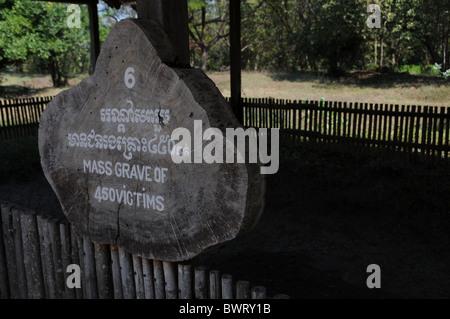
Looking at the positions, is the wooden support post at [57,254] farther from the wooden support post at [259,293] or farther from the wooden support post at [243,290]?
the wooden support post at [259,293]

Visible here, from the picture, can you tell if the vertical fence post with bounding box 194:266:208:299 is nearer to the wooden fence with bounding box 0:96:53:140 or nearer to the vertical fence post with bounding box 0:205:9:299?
the vertical fence post with bounding box 0:205:9:299

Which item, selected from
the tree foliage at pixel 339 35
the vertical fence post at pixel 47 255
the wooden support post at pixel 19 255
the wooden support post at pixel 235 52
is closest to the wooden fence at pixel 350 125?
the wooden support post at pixel 235 52

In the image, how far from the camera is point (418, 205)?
260 inches

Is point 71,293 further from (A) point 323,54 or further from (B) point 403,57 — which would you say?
(B) point 403,57

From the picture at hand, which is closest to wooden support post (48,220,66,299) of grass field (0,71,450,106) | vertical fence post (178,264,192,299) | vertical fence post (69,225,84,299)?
vertical fence post (69,225,84,299)

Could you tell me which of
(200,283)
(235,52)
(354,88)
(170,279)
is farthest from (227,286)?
(354,88)

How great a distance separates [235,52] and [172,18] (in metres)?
6.71

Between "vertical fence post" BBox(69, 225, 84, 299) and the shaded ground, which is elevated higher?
"vertical fence post" BBox(69, 225, 84, 299)

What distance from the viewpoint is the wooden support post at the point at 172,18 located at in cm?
274

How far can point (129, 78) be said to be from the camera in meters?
2.72

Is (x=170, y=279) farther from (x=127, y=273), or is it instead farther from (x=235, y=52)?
(x=235, y=52)

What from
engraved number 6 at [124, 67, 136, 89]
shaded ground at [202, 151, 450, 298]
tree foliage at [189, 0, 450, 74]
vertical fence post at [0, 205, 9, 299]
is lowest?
shaded ground at [202, 151, 450, 298]

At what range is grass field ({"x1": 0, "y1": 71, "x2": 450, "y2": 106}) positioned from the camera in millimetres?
13758

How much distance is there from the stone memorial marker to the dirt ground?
2228 millimetres
